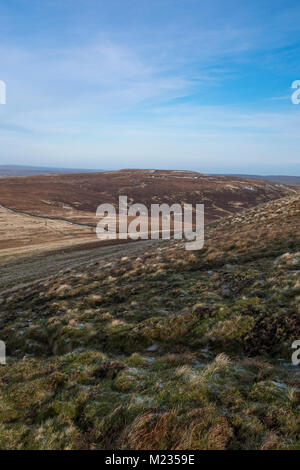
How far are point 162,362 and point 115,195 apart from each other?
466ft

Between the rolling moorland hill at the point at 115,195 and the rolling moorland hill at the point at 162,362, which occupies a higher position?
the rolling moorland hill at the point at 115,195

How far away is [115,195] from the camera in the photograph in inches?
5738

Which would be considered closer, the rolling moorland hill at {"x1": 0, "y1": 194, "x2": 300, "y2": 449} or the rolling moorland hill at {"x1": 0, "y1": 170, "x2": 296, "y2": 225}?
the rolling moorland hill at {"x1": 0, "y1": 194, "x2": 300, "y2": 449}

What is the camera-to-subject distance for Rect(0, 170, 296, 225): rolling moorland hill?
113m

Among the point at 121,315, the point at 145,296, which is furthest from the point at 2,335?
the point at 145,296

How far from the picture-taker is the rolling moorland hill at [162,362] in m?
4.99

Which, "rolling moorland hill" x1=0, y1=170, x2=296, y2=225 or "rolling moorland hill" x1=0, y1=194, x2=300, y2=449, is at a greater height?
"rolling moorland hill" x1=0, y1=170, x2=296, y2=225

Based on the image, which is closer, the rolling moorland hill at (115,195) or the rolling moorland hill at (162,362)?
the rolling moorland hill at (162,362)

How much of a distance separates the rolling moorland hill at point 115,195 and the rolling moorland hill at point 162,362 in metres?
83.2

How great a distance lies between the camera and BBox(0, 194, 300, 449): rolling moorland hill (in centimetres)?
499

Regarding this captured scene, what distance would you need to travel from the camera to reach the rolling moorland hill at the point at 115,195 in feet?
370

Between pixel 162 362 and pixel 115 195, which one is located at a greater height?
pixel 115 195

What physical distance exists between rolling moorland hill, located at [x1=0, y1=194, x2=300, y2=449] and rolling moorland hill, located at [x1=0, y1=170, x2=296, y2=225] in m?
83.2
